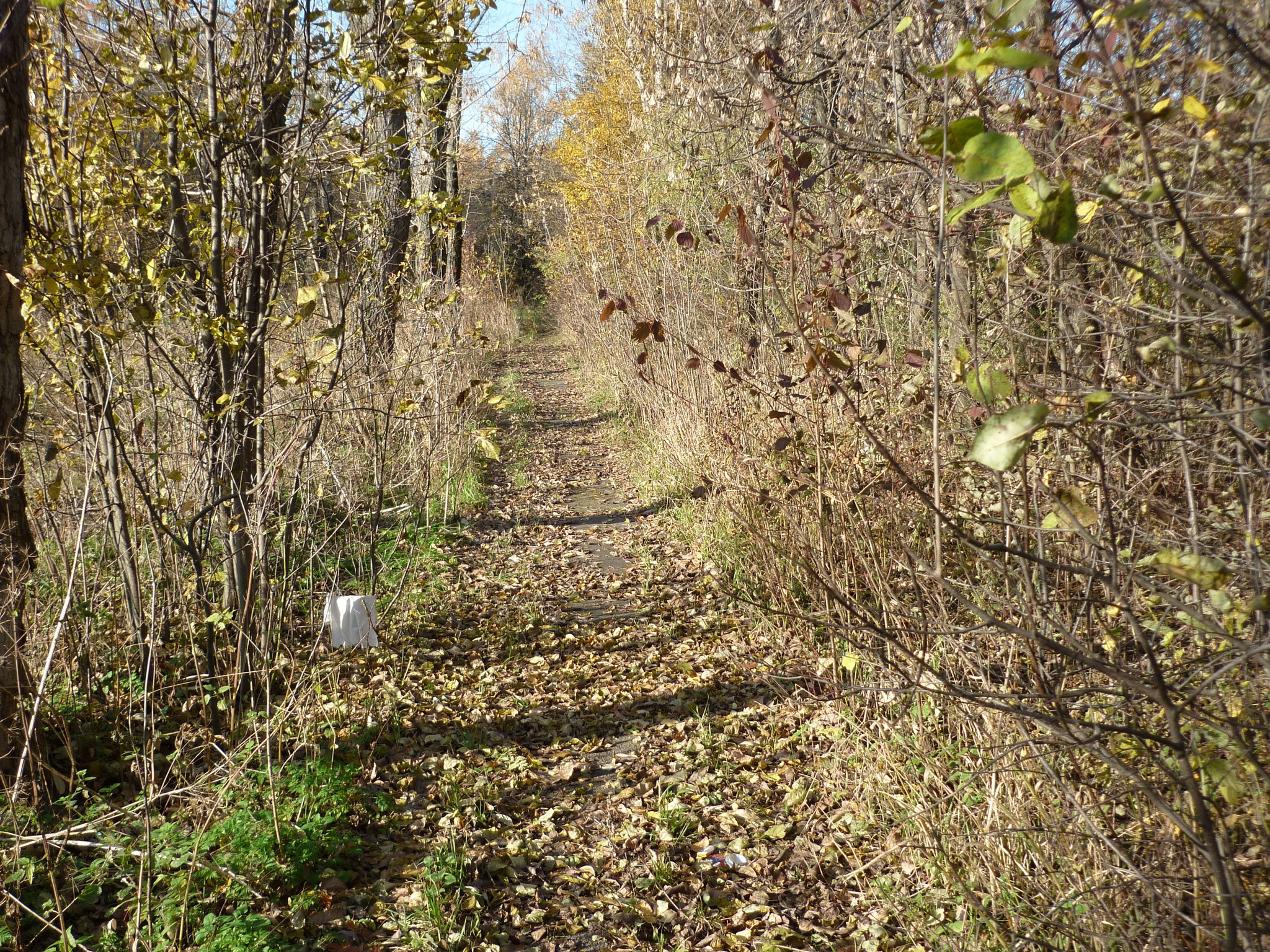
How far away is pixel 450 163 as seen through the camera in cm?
976

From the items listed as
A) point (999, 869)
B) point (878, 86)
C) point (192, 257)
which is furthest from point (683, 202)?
point (999, 869)

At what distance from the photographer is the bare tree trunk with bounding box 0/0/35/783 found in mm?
2664

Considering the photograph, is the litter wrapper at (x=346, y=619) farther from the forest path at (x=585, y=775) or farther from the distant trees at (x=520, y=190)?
the distant trees at (x=520, y=190)

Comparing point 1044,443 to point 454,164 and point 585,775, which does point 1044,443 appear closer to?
point 585,775

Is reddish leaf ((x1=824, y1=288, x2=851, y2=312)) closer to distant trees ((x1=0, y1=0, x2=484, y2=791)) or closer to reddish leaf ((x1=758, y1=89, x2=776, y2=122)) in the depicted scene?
reddish leaf ((x1=758, y1=89, x2=776, y2=122))

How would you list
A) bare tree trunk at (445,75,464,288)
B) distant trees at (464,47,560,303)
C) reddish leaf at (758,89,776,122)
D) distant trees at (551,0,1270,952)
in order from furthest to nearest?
distant trees at (464,47,560,303) → bare tree trunk at (445,75,464,288) → reddish leaf at (758,89,776,122) → distant trees at (551,0,1270,952)

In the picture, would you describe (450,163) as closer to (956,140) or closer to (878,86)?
(878,86)

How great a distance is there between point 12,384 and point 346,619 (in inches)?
59.7


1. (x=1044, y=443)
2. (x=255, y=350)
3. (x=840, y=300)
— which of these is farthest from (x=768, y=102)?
(x=255, y=350)

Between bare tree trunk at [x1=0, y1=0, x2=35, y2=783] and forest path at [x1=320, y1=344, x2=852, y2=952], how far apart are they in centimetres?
132

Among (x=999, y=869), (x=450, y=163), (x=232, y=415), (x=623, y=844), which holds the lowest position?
(x=623, y=844)

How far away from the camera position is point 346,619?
359 cm

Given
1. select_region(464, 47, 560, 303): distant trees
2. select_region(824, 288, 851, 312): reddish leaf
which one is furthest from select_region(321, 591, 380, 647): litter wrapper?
select_region(464, 47, 560, 303): distant trees

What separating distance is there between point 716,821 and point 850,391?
2.09m
